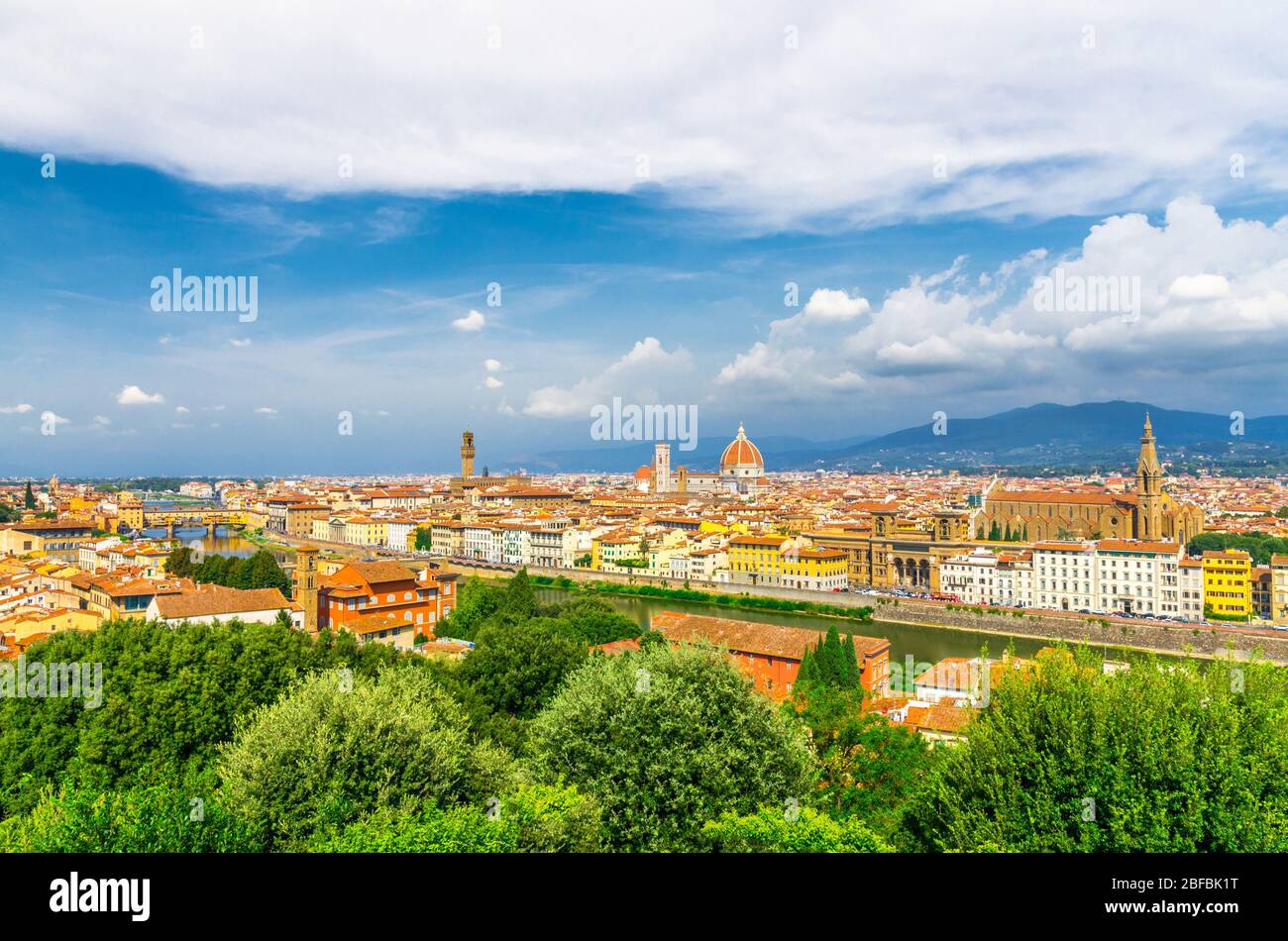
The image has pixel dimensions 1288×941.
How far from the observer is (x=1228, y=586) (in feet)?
84.9

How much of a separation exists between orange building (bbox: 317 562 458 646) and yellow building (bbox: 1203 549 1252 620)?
2392 cm

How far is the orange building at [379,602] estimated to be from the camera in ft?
58.5

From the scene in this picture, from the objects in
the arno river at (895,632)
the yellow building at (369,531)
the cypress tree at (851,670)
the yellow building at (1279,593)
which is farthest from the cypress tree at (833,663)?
the yellow building at (369,531)

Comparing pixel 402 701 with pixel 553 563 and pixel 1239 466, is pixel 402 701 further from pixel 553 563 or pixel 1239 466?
pixel 1239 466

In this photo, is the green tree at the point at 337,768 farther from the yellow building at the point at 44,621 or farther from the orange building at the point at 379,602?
the orange building at the point at 379,602

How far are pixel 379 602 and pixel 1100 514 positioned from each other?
3636 centimetres

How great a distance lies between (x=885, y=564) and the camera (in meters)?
35.5

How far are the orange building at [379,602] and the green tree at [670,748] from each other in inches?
459

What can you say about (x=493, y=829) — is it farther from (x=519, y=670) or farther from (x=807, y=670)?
(x=807, y=670)

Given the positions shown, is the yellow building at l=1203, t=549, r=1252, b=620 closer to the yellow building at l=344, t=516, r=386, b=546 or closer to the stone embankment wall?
the stone embankment wall

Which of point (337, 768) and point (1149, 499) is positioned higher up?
point (1149, 499)

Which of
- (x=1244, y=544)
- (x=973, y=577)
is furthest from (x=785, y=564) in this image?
(x=1244, y=544)

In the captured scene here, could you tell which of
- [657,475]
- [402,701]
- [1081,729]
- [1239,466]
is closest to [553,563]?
[402,701]

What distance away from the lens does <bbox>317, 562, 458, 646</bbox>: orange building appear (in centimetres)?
1783
